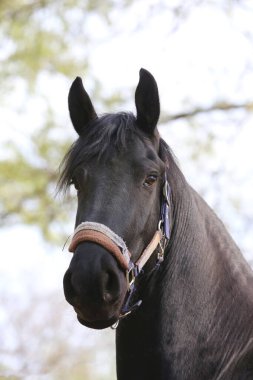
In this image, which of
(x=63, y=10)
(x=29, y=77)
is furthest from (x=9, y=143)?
(x=63, y=10)

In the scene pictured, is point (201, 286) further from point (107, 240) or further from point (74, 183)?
point (74, 183)

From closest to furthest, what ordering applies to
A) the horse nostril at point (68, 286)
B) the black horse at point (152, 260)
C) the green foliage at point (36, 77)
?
the horse nostril at point (68, 286)
the black horse at point (152, 260)
the green foliage at point (36, 77)

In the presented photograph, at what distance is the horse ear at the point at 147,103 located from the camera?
4.50m

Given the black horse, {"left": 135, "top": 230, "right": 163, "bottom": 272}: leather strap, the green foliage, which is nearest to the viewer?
the black horse

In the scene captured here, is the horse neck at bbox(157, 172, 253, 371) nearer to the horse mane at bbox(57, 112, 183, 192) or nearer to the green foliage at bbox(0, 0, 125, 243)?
the horse mane at bbox(57, 112, 183, 192)

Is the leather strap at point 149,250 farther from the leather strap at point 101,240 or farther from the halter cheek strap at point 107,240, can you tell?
the leather strap at point 101,240

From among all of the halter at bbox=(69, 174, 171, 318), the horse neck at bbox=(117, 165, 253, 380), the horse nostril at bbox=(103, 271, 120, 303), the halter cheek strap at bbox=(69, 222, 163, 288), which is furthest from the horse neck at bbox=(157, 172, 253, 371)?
the horse nostril at bbox=(103, 271, 120, 303)

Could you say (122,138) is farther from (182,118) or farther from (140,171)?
(182,118)

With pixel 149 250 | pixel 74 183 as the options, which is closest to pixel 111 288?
pixel 149 250

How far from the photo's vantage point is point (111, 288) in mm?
3875

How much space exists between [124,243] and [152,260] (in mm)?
342

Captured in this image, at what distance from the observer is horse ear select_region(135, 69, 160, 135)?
4.50 metres

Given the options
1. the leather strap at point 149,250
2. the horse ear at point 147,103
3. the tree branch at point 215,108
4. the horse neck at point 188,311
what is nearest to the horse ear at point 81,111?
the horse ear at point 147,103

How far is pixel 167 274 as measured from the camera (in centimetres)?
436
